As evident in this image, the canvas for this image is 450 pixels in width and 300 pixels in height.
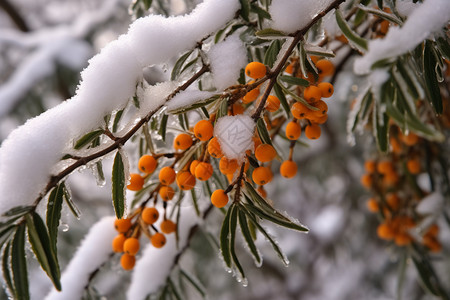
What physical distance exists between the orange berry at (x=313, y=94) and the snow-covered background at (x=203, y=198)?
14 centimetres

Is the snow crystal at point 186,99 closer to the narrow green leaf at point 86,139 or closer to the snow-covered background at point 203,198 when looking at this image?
the snow-covered background at point 203,198

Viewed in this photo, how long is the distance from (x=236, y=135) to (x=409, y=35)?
326mm

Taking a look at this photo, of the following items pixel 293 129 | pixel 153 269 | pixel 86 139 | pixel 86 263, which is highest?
pixel 86 139

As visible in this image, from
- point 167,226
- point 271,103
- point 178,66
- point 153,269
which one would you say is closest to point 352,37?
point 271,103

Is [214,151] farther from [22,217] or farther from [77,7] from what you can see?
[77,7]

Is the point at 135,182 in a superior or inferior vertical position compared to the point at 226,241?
superior

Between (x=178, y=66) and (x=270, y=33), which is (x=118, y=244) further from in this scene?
(x=270, y=33)

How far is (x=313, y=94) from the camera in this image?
2.37ft

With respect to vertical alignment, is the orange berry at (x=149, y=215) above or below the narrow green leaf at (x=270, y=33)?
below

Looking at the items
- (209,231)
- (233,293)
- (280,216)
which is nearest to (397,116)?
(280,216)

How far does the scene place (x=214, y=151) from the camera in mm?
699

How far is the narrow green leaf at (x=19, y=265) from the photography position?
0.67m

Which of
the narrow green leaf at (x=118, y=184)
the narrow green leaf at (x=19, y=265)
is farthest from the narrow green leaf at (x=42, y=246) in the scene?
the narrow green leaf at (x=118, y=184)

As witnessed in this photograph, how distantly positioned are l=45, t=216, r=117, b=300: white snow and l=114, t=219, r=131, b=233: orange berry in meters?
0.21
